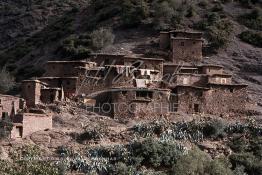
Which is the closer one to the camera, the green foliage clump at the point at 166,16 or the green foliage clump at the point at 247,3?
the green foliage clump at the point at 166,16

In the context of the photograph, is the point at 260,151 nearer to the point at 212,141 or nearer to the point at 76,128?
the point at 212,141

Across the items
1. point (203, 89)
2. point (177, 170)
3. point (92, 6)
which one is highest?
point (92, 6)

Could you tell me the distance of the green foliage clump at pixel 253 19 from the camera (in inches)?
2188

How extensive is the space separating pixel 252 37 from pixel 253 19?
3203mm

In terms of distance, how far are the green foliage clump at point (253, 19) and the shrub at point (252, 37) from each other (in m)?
1.68

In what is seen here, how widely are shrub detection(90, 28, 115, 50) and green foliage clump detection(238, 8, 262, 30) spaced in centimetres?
925

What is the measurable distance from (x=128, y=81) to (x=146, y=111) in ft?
7.39

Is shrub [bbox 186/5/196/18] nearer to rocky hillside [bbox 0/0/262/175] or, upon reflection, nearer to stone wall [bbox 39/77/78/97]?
rocky hillside [bbox 0/0/262/175]

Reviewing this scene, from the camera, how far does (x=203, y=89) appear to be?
142 ft

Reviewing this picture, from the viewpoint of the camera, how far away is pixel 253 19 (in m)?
56.5

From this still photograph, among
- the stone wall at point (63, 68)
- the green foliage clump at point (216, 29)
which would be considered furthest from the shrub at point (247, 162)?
the green foliage clump at point (216, 29)

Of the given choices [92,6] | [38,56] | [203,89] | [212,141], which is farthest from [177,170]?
[92,6]

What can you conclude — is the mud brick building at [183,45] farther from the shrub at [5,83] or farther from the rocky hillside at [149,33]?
the shrub at [5,83]

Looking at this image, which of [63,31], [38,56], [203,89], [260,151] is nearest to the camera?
[260,151]
